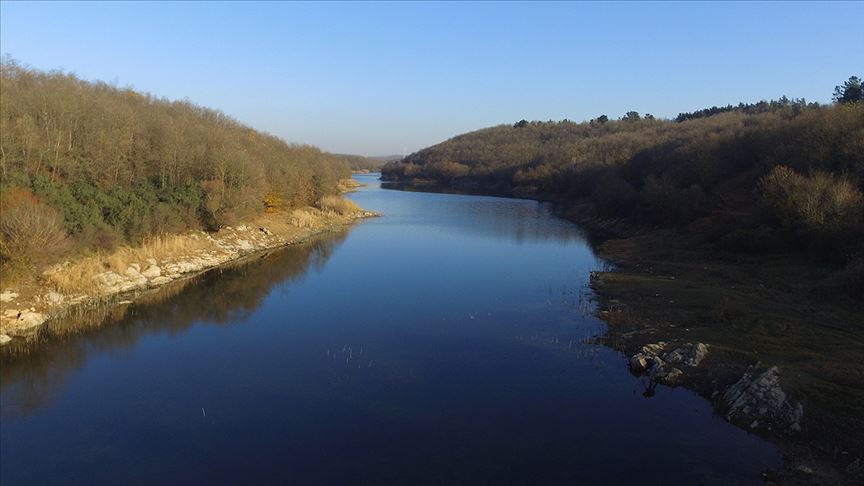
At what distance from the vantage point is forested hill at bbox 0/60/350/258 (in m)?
24.1

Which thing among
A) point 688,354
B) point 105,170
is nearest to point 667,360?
point 688,354

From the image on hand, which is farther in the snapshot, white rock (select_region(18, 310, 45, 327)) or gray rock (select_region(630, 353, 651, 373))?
white rock (select_region(18, 310, 45, 327))

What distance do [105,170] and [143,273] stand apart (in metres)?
7.96

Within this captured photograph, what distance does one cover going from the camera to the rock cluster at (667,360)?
49.3 ft

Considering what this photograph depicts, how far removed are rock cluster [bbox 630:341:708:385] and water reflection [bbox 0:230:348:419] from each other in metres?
14.7

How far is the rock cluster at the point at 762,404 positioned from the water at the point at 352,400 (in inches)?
20.8

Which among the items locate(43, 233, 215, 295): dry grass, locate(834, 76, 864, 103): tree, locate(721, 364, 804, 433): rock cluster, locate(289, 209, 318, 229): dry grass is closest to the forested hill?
locate(43, 233, 215, 295): dry grass

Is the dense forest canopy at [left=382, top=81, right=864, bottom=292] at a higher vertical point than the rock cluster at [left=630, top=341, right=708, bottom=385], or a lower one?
higher

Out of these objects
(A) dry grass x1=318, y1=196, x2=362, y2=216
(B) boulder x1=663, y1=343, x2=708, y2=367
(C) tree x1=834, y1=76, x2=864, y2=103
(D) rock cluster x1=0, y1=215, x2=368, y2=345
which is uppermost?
(C) tree x1=834, y1=76, x2=864, y2=103

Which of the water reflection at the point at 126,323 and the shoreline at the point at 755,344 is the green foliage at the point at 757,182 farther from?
the water reflection at the point at 126,323

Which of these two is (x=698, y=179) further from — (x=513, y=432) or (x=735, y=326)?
(x=513, y=432)

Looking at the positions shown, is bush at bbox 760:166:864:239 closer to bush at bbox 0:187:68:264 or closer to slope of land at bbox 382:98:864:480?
slope of land at bbox 382:98:864:480

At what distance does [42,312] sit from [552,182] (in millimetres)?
83573

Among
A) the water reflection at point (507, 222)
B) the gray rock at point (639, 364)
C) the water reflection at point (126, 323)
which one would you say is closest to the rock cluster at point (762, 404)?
the gray rock at point (639, 364)
